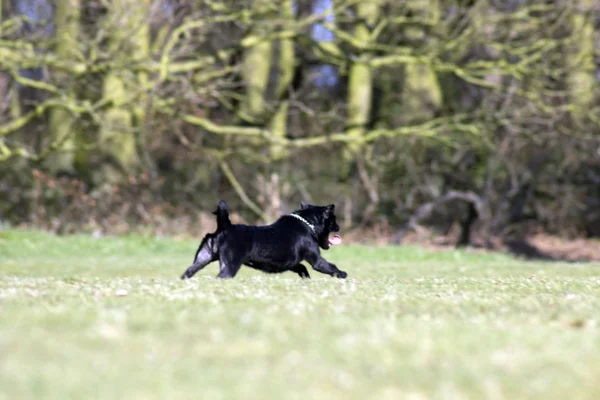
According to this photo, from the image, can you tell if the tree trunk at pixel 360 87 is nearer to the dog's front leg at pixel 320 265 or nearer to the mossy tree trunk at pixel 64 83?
the mossy tree trunk at pixel 64 83

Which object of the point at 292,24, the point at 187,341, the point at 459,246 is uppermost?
the point at 292,24

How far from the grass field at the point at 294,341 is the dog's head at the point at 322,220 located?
1.41 meters

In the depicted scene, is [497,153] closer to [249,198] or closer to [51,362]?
[249,198]

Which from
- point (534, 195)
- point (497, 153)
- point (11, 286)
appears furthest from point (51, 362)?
point (534, 195)

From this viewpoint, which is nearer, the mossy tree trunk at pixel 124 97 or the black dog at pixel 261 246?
the black dog at pixel 261 246

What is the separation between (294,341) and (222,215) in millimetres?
5212

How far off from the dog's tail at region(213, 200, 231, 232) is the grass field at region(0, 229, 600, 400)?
762 mm

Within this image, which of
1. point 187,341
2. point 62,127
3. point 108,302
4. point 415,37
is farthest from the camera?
point 415,37

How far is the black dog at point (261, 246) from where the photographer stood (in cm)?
1259

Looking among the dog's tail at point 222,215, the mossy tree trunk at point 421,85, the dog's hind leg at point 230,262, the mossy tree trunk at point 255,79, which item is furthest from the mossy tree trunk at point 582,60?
the dog's tail at point 222,215

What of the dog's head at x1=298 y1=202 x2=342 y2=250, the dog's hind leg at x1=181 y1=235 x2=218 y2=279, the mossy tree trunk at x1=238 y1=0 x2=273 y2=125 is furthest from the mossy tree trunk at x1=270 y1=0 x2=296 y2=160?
the dog's hind leg at x1=181 y1=235 x2=218 y2=279

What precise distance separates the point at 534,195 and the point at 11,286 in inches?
1039

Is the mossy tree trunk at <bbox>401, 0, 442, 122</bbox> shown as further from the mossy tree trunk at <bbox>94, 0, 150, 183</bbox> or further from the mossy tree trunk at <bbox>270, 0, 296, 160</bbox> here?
the mossy tree trunk at <bbox>94, 0, 150, 183</bbox>

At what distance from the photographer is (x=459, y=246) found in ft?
97.3
